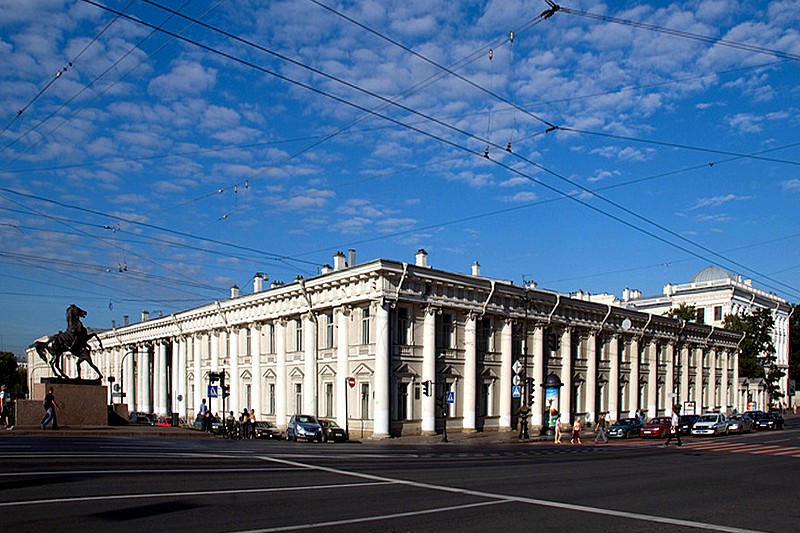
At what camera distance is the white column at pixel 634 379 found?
2462 inches

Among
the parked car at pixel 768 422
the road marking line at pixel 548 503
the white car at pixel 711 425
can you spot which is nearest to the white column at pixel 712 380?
the parked car at pixel 768 422

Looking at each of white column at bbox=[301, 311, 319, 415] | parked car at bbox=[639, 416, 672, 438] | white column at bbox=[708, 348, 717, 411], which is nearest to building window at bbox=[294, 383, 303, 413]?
white column at bbox=[301, 311, 319, 415]

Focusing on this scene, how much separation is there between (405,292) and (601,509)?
3057cm

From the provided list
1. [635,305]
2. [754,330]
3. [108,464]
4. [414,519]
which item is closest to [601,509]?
[414,519]

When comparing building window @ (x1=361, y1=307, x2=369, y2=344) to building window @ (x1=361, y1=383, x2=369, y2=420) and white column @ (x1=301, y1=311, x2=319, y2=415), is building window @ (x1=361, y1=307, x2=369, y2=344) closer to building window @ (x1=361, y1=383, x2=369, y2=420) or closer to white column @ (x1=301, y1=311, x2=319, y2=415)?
building window @ (x1=361, y1=383, x2=369, y2=420)

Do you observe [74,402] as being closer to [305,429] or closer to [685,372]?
[305,429]

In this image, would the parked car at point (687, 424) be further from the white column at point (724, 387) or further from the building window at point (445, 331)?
the white column at point (724, 387)

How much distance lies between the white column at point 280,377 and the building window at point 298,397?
103 centimetres

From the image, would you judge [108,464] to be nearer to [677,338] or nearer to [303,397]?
[303,397]

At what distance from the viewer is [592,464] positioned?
2233 centimetres

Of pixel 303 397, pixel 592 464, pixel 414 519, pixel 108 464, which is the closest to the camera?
pixel 414 519

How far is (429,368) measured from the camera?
Result: 43688 mm

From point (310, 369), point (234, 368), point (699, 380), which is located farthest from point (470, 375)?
point (699, 380)

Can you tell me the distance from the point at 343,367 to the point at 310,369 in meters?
4.09
